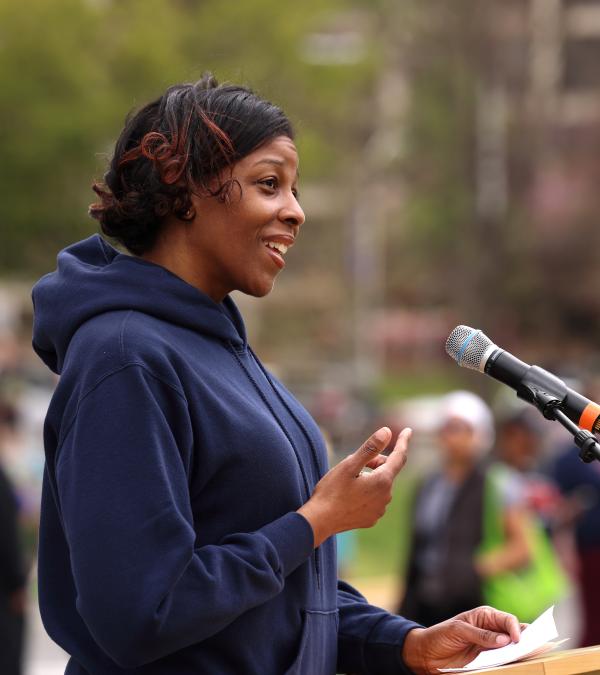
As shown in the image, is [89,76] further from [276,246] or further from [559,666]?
[559,666]

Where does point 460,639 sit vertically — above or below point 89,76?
below

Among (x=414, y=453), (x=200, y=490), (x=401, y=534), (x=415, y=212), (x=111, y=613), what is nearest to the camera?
(x=111, y=613)

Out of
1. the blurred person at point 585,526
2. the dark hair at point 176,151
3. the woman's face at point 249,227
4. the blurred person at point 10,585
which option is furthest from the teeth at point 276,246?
the blurred person at point 585,526

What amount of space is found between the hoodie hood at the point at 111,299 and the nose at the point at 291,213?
0.70 ft

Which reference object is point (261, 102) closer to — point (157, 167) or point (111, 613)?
point (157, 167)

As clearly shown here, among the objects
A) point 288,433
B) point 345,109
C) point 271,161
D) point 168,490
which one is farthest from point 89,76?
point 168,490

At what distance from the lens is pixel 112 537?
2326 mm

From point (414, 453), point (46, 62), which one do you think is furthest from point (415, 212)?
point (46, 62)

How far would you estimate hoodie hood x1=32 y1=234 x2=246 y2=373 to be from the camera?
2.57 meters

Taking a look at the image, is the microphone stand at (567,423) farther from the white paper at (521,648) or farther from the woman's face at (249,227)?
the woman's face at (249,227)

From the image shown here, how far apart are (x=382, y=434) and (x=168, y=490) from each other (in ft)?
1.35

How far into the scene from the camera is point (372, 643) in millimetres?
2887

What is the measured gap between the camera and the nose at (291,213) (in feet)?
8.87

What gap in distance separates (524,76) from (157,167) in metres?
17.2
